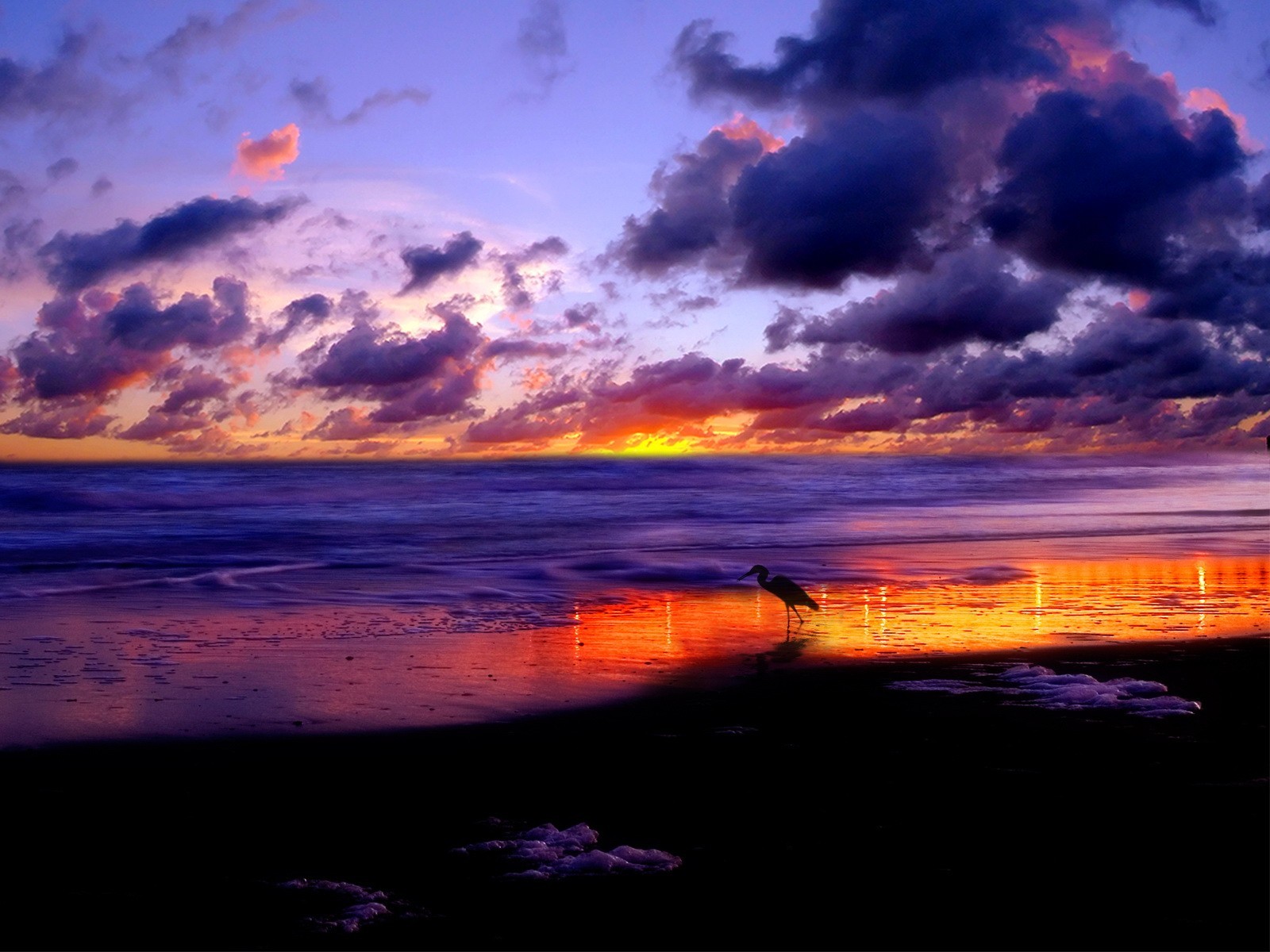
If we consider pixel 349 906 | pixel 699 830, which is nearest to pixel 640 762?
pixel 699 830

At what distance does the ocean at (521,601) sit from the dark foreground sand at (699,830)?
4.04 feet

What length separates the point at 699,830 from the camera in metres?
5.43

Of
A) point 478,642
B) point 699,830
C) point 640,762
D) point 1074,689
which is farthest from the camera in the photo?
point 478,642

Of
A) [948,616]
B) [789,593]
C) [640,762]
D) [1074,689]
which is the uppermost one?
[789,593]

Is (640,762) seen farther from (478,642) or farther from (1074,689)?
(478,642)

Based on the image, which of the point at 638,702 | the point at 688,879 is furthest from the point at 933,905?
the point at 638,702

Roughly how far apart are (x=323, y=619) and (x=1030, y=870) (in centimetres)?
951

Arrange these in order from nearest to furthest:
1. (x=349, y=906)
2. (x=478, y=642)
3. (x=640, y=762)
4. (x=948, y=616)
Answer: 1. (x=349, y=906)
2. (x=640, y=762)
3. (x=478, y=642)
4. (x=948, y=616)

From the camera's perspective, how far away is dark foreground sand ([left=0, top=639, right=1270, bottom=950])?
446 cm

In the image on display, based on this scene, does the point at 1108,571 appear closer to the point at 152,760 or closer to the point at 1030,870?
the point at 1030,870

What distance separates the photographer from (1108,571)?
55.6ft

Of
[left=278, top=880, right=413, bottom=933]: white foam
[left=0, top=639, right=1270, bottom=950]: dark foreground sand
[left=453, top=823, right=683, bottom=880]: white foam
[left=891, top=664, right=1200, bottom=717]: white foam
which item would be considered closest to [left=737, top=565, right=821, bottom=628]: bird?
[left=891, top=664, right=1200, bottom=717]: white foam

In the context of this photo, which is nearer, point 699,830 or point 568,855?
point 568,855

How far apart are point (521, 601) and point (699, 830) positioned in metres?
9.30
